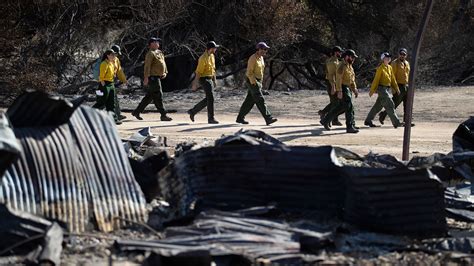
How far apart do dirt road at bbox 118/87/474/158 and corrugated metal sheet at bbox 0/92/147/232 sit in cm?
672

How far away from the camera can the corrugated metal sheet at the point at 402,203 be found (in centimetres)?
753

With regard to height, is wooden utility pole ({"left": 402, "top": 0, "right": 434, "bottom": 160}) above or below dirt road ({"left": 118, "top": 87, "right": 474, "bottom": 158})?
above

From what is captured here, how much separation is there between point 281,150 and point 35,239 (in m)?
2.30

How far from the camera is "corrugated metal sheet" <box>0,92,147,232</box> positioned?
23.5 feet

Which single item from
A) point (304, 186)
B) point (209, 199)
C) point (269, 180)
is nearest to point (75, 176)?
point (209, 199)

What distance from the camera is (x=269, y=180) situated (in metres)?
7.94

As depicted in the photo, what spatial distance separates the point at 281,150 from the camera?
7957 mm

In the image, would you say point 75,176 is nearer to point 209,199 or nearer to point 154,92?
point 209,199

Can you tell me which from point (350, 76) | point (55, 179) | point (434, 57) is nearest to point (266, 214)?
point (55, 179)

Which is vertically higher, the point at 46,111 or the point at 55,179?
the point at 46,111

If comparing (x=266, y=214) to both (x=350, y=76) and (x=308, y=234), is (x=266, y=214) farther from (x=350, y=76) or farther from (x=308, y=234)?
(x=350, y=76)

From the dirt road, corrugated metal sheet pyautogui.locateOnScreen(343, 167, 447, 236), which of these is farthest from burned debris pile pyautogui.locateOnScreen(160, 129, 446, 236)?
the dirt road

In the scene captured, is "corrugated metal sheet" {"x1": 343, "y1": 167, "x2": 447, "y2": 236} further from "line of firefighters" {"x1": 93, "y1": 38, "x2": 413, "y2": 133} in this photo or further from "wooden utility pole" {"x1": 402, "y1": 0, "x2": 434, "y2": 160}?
"line of firefighters" {"x1": 93, "y1": 38, "x2": 413, "y2": 133}

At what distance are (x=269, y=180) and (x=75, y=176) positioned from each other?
1.65m
